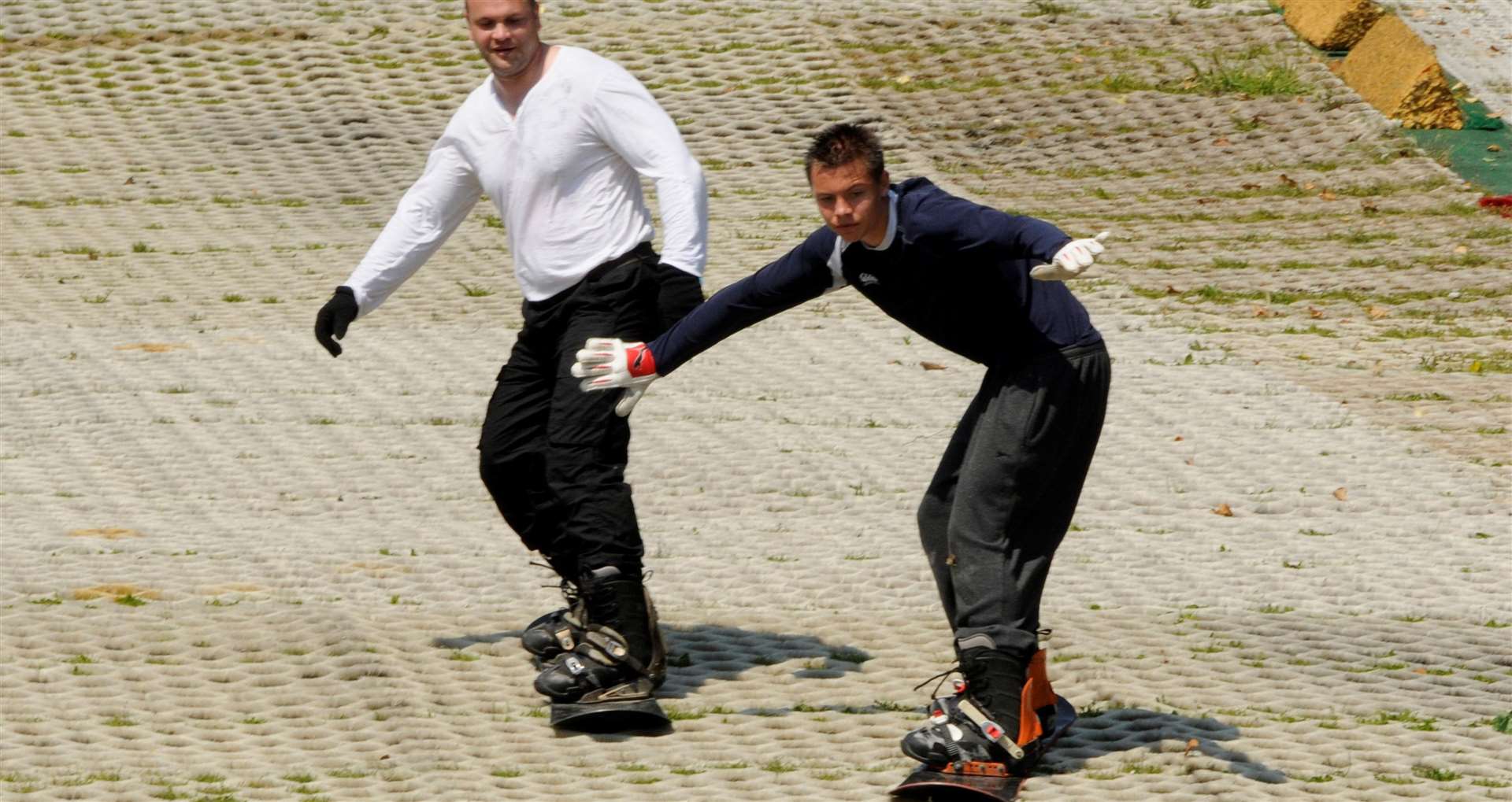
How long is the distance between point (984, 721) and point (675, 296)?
1.36 m

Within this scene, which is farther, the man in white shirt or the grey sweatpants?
the man in white shirt

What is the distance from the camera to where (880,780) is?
15.1ft

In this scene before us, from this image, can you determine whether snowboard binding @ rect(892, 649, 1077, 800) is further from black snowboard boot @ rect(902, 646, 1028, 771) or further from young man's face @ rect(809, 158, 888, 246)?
young man's face @ rect(809, 158, 888, 246)

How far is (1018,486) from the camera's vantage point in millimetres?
4504

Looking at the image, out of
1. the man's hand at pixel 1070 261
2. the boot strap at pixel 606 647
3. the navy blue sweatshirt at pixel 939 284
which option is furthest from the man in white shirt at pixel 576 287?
the man's hand at pixel 1070 261

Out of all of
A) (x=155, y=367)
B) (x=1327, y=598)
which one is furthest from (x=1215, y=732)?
(x=155, y=367)

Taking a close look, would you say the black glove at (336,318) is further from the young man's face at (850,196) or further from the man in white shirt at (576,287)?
the young man's face at (850,196)

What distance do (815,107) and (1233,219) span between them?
Result: 10.2 ft

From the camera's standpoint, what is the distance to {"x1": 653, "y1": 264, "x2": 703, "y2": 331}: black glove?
16.6 feet

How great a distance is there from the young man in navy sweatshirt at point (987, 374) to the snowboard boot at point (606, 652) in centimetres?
81

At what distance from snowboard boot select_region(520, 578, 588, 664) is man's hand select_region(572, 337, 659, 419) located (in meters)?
0.78

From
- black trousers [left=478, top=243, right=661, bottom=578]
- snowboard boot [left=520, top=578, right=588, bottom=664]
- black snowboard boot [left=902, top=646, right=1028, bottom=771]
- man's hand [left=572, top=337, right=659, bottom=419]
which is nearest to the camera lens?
black snowboard boot [left=902, top=646, right=1028, bottom=771]

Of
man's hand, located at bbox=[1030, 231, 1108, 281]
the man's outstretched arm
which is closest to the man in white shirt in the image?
the man's outstretched arm

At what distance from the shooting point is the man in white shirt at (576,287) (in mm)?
5074
